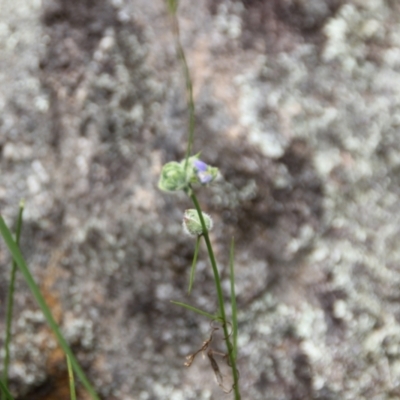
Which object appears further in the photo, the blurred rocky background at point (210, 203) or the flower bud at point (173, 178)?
the blurred rocky background at point (210, 203)

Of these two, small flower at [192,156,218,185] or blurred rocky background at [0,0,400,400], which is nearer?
small flower at [192,156,218,185]

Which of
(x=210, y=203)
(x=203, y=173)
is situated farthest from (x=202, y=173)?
(x=210, y=203)

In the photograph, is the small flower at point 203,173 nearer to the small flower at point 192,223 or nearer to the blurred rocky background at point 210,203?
the small flower at point 192,223

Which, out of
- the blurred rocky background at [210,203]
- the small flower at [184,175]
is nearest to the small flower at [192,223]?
the small flower at [184,175]

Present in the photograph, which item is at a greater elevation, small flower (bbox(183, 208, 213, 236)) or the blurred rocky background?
the blurred rocky background

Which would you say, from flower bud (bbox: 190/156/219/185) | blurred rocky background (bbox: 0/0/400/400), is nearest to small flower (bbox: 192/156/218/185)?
flower bud (bbox: 190/156/219/185)

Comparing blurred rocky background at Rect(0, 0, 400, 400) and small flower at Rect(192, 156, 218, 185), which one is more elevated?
blurred rocky background at Rect(0, 0, 400, 400)

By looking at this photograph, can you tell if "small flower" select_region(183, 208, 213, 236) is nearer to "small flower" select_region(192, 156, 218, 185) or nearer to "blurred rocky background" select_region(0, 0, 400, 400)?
"small flower" select_region(192, 156, 218, 185)

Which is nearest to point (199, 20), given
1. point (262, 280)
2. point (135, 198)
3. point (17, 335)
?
point (135, 198)

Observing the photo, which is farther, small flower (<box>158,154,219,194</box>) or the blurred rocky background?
the blurred rocky background
